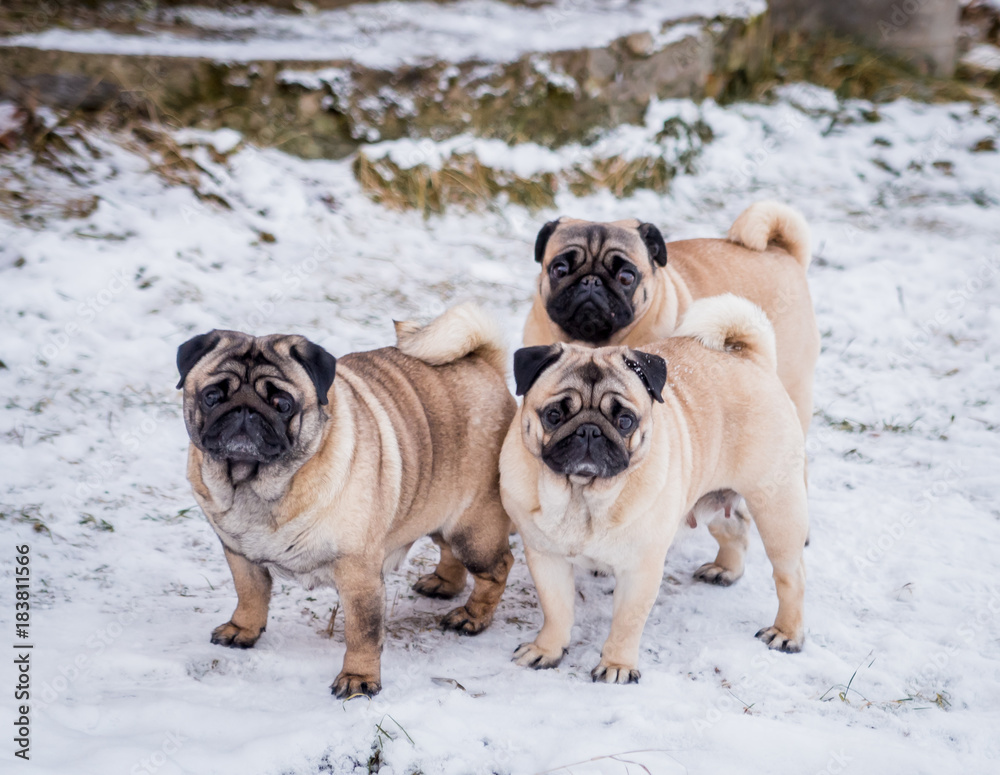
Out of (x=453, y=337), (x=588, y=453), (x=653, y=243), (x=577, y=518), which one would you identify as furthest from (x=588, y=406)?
(x=653, y=243)

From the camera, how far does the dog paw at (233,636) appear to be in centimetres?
355

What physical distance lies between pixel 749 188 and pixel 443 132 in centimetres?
337

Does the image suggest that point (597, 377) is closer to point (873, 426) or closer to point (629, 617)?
point (629, 617)

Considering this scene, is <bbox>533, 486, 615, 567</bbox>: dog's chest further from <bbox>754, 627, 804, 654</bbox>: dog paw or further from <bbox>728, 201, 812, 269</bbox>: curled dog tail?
<bbox>728, 201, 812, 269</bbox>: curled dog tail

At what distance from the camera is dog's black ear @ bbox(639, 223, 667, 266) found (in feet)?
16.0

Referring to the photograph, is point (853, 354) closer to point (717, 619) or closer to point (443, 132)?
point (717, 619)

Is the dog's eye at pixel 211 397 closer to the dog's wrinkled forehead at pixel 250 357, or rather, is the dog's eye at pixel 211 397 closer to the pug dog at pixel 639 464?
the dog's wrinkled forehead at pixel 250 357

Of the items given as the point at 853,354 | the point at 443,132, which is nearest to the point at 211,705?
the point at 853,354

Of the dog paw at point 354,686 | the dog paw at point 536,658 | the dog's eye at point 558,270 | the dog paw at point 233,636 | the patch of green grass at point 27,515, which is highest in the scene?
the dog's eye at point 558,270

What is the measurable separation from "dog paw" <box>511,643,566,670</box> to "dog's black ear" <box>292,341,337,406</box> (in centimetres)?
137

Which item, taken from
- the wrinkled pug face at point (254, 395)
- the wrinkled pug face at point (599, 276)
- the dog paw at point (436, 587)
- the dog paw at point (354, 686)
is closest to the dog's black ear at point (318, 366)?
the wrinkled pug face at point (254, 395)

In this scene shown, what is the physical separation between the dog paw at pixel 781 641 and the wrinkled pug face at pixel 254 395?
2.11 meters

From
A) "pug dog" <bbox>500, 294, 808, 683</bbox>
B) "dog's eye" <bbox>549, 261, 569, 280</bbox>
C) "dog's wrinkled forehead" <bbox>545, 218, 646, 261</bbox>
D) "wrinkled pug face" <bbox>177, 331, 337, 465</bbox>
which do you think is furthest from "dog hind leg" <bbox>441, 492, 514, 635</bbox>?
"dog's wrinkled forehead" <bbox>545, 218, 646, 261</bbox>

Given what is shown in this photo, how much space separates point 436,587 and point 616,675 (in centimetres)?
108
